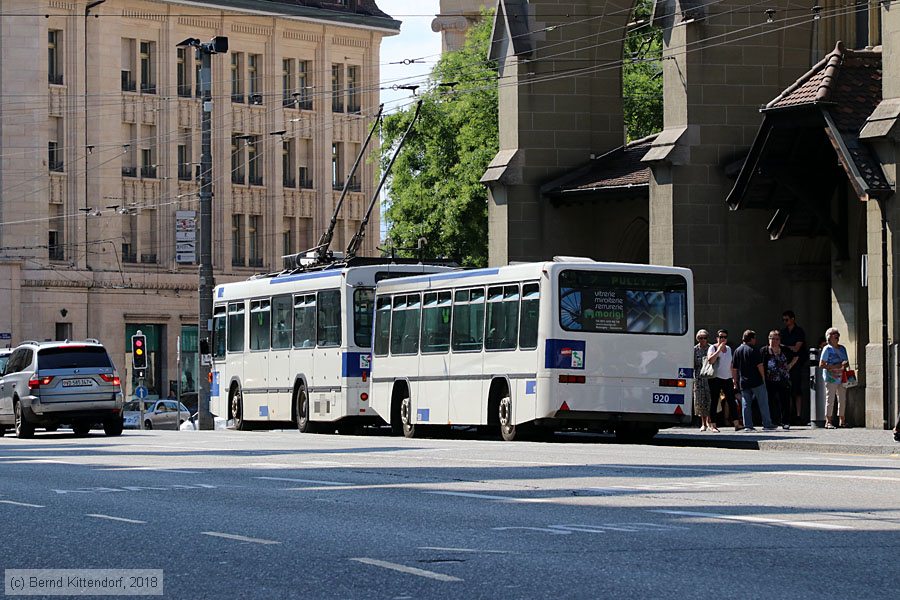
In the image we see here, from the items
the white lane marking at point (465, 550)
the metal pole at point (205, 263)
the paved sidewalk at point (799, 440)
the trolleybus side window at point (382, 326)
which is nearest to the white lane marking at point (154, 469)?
the paved sidewalk at point (799, 440)

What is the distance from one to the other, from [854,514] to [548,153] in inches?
1133

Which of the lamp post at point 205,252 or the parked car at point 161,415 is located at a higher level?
the lamp post at point 205,252

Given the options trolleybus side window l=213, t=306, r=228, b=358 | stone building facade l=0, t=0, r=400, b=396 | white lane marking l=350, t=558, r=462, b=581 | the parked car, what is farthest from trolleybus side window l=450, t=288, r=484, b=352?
stone building facade l=0, t=0, r=400, b=396

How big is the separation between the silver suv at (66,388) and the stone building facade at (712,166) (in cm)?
1040

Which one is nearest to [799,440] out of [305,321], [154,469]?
[154,469]

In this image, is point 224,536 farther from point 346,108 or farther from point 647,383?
point 346,108

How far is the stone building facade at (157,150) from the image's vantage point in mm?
70375

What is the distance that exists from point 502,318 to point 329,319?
6.76 metres

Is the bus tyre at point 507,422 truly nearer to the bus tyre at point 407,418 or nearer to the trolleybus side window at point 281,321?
the bus tyre at point 407,418

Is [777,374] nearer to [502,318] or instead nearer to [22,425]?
[502,318]

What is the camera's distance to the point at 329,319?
35.4 m

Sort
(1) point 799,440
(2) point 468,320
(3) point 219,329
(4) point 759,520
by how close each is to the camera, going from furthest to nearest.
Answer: (3) point 219,329, (2) point 468,320, (1) point 799,440, (4) point 759,520

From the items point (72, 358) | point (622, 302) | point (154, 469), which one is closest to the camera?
point (154, 469)

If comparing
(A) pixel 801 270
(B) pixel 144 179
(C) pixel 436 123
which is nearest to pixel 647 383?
(A) pixel 801 270
